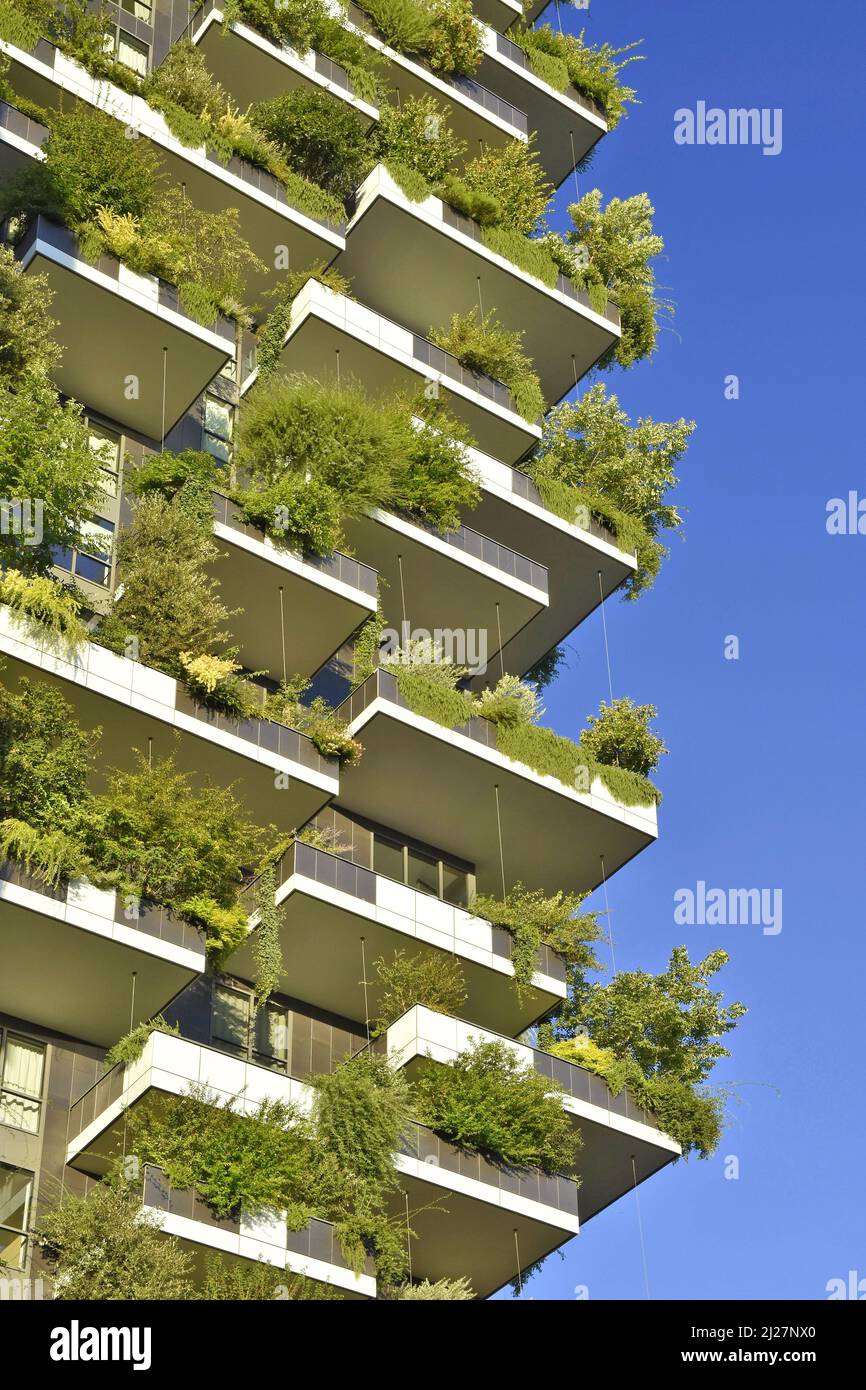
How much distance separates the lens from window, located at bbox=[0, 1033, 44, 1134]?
84.4 ft

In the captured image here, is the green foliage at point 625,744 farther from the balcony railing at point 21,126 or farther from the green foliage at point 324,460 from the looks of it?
the balcony railing at point 21,126

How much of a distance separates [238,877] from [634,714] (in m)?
10.3

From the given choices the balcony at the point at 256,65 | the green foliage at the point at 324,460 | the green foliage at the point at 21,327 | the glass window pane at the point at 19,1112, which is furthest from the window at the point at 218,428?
the glass window pane at the point at 19,1112

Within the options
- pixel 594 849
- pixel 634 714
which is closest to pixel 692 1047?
pixel 594 849

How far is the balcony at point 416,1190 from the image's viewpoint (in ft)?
81.5

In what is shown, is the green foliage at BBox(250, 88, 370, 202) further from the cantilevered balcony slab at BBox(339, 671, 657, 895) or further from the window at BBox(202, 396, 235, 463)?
the cantilevered balcony slab at BBox(339, 671, 657, 895)

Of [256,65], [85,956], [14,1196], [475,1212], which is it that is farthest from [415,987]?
[256,65]

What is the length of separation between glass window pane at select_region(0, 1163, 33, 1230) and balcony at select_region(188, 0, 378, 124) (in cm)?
2431

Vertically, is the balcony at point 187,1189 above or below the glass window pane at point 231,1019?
below

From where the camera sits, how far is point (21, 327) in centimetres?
3012

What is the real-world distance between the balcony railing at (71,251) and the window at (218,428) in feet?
9.12

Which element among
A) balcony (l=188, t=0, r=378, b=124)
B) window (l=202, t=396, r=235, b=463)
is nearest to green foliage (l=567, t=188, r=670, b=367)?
balcony (l=188, t=0, r=378, b=124)

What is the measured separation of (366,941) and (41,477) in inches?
357

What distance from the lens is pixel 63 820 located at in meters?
25.6
